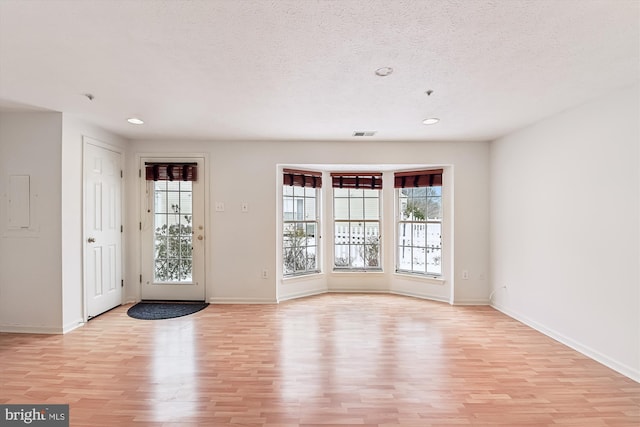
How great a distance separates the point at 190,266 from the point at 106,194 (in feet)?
4.65

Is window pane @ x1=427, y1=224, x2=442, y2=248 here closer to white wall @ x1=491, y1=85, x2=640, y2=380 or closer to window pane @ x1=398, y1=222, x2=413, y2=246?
window pane @ x1=398, y1=222, x2=413, y2=246

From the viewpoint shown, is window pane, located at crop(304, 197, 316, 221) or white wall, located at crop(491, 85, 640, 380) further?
window pane, located at crop(304, 197, 316, 221)

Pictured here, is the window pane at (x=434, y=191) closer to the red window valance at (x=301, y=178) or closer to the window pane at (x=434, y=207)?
the window pane at (x=434, y=207)

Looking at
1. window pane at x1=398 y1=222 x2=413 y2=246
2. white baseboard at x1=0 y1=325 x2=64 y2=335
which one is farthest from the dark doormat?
window pane at x1=398 y1=222 x2=413 y2=246

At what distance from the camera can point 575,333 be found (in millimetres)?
3080

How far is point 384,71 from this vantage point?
231 centimetres

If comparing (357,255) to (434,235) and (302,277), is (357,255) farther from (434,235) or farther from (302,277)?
(434,235)

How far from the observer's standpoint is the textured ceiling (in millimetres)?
1653

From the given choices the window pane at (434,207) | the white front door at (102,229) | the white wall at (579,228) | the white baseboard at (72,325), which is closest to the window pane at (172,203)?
the white front door at (102,229)

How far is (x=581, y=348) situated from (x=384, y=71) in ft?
10.2

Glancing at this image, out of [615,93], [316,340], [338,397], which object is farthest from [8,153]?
[615,93]

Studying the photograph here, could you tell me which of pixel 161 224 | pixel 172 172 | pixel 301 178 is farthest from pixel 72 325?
pixel 301 178

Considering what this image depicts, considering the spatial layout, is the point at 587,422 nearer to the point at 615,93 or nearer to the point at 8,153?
the point at 615,93
